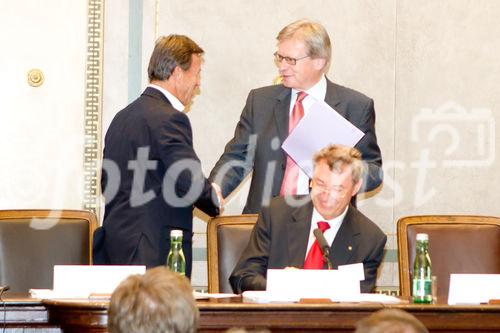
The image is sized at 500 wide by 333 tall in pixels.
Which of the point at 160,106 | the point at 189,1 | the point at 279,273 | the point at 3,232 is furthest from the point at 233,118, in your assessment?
the point at 279,273

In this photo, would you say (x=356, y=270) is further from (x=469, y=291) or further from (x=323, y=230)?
(x=323, y=230)

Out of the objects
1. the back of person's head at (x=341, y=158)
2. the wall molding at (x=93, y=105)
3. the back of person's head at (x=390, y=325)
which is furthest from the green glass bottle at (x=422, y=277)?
the wall molding at (x=93, y=105)

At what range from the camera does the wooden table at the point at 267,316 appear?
351 cm

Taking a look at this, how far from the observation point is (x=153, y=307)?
2178 millimetres

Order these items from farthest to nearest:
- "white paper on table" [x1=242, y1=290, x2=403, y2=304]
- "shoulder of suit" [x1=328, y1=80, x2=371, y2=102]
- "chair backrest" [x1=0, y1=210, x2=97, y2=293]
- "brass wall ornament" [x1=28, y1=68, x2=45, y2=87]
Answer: "brass wall ornament" [x1=28, y1=68, x2=45, y2=87] → "shoulder of suit" [x1=328, y1=80, x2=371, y2=102] → "chair backrest" [x1=0, y1=210, x2=97, y2=293] → "white paper on table" [x1=242, y1=290, x2=403, y2=304]

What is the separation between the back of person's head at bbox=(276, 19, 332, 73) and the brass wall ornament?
172 centimetres

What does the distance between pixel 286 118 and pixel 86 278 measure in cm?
180

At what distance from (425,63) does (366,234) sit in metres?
2.25

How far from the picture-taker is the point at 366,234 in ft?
14.9

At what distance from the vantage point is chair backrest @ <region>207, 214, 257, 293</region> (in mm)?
4570

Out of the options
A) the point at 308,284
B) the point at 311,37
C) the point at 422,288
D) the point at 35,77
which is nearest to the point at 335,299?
the point at 308,284

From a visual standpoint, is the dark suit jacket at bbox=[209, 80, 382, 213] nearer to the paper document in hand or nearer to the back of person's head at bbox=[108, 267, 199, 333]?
the paper document in hand

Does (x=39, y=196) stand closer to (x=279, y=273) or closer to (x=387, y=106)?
(x=387, y=106)

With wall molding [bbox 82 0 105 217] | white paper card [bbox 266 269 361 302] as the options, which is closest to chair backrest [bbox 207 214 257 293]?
white paper card [bbox 266 269 361 302]
